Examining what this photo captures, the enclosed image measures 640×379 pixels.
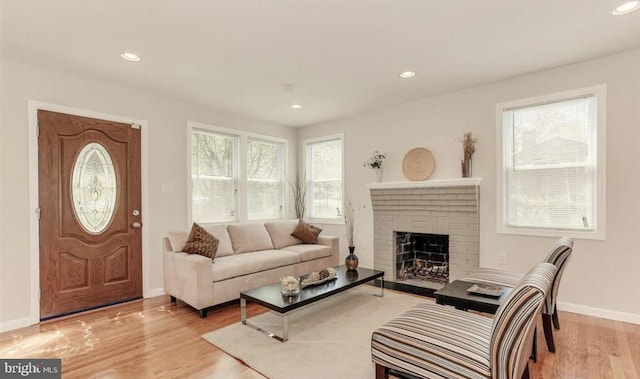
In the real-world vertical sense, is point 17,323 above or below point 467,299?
below

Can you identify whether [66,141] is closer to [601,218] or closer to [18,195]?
[18,195]

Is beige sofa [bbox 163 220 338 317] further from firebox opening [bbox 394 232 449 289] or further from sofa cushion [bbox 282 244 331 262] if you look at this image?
firebox opening [bbox 394 232 449 289]

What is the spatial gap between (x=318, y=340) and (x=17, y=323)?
2814 mm

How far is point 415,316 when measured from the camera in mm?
2002

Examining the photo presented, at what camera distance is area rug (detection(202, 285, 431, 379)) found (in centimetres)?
231

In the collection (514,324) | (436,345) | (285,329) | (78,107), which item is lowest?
(285,329)

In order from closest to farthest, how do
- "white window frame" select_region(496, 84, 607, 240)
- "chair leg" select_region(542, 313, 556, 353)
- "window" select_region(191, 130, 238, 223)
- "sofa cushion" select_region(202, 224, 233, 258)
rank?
Answer: "chair leg" select_region(542, 313, 556, 353)
"white window frame" select_region(496, 84, 607, 240)
"sofa cushion" select_region(202, 224, 233, 258)
"window" select_region(191, 130, 238, 223)

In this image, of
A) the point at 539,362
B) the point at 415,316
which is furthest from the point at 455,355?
the point at 539,362

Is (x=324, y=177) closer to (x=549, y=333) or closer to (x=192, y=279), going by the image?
(x=192, y=279)

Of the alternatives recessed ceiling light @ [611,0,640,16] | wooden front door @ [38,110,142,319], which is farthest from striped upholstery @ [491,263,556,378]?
wooden front door @ [38,110,142,319]

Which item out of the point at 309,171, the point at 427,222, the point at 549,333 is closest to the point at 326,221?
the point at 309,171

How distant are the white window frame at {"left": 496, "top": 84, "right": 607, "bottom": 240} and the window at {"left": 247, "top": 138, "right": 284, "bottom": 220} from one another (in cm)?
346

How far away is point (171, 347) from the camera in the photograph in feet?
8.64

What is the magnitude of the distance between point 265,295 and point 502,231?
276 cm
